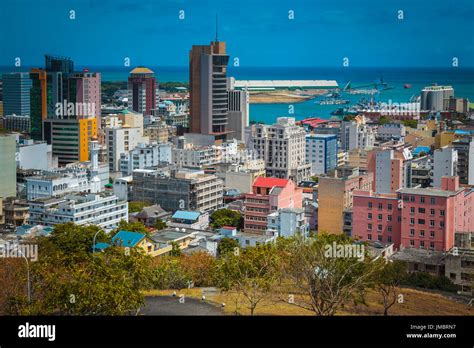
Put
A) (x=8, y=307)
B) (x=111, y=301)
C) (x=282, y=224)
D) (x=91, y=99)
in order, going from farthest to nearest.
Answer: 1. (x=91, y=99)
2. (x=282, y=224)
3. (x=8, y=307)
4. (x=111, y=301)

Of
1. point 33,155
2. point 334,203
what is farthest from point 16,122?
point 334,203

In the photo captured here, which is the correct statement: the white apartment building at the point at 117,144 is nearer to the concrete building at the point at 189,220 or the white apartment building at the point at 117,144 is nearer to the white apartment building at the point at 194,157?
the white apartment building at the point at 194,157

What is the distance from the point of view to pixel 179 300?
4215 millimetres

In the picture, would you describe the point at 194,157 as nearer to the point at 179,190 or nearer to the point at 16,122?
the point at 179,190

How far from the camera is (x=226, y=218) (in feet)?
30.7

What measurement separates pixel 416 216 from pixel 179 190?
12.0 ft

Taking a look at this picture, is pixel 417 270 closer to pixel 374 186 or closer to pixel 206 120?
pixel 374 186

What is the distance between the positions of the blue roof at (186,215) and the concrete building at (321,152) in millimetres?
5476

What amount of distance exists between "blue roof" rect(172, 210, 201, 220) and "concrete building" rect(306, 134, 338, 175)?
216 inches

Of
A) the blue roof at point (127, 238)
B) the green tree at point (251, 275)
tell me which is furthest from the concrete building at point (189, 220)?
the green tree at point (251, 275)

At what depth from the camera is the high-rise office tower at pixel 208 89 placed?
15555 millimetres
